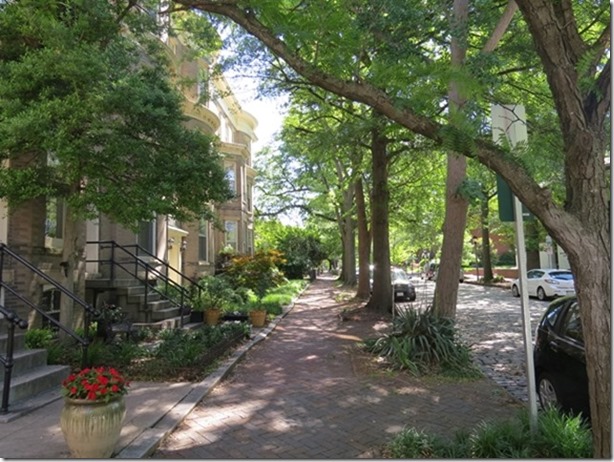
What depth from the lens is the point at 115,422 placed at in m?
4.36

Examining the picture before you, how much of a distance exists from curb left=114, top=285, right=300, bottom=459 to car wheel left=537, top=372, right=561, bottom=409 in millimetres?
4223

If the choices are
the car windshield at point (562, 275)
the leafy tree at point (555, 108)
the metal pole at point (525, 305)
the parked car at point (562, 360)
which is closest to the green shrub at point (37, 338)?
the leafy tree at point (555, 108)

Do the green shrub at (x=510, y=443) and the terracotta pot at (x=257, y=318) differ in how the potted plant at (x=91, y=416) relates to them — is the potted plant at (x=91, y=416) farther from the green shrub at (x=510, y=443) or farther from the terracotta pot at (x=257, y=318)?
the terracotta pot at (x=257, y=318)

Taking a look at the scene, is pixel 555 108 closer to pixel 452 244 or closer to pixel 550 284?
pixel 452 244

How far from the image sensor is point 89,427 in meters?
4.21

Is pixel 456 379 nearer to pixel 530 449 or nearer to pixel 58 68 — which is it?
pixel 530 449

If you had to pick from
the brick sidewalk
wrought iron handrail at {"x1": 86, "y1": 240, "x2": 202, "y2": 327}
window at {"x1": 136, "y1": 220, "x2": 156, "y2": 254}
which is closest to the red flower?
the brick sidewalk

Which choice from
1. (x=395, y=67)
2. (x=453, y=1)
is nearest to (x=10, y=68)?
(x=395, y=67)

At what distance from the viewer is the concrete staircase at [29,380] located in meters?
5.72

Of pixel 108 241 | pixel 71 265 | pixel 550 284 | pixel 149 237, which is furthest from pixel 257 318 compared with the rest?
pixel 550 284

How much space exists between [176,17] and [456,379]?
32.3 ft

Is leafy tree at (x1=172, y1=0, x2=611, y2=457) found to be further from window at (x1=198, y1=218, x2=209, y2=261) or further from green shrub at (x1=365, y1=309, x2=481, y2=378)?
window at (x1=198, y1=218, x2=209, y2=261)

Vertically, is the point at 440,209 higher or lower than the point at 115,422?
higher

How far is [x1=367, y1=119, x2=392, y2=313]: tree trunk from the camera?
16.0 m
